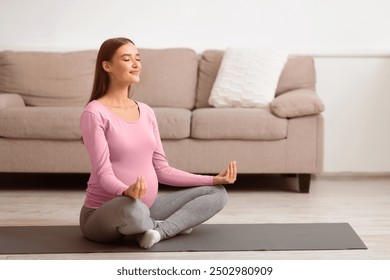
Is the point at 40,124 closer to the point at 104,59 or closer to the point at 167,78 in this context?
the point at 167,78

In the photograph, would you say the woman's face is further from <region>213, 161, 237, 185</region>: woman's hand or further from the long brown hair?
<region>213, 161, 237, 185</region>: woman's hand

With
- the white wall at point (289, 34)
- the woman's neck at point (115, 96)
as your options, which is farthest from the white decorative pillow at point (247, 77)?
the woman's neck at point (115, 96)

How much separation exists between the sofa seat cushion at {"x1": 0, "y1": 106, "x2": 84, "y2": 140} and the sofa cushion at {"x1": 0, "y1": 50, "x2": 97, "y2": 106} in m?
0.50

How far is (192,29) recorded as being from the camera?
485 cm

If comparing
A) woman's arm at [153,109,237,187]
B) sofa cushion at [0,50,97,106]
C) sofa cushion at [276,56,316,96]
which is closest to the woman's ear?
woman's arm at [153,109,237,187]

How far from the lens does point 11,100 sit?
432cm

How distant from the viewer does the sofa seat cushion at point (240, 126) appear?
158 inches

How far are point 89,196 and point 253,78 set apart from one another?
1.77m

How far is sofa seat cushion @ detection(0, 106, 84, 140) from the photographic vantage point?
3988 mm

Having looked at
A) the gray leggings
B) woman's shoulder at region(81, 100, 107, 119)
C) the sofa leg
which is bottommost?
the sofa leg

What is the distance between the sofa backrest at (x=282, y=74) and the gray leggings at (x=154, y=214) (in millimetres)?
1657

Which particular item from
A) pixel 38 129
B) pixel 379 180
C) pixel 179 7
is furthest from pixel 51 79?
pixel 379 180

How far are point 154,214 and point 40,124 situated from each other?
4.19ft
